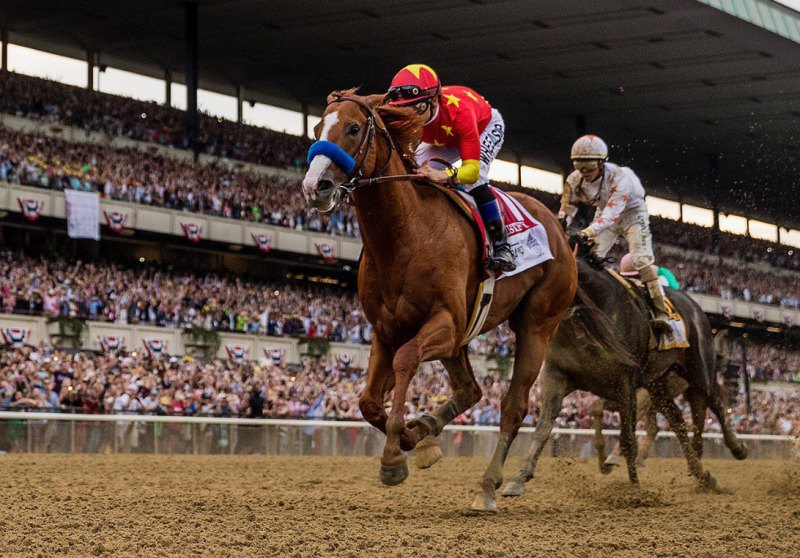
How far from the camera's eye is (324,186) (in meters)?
5.53

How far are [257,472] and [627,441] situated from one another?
4262 millimetres

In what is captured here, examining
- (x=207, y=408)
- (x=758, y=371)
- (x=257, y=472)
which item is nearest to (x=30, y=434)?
(x=257, y=472)

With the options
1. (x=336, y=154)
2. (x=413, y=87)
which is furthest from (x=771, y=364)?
(x=336, y=154)

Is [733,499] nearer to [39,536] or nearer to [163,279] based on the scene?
[39,536]

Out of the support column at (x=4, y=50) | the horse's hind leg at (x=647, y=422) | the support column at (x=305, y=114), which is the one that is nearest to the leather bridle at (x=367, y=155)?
the horse's hind leg at (x=647, y=422)

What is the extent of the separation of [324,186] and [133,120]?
26.4 meters

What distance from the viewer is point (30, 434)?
1305 centimetres

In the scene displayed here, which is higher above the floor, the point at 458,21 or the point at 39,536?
the point at 458,21

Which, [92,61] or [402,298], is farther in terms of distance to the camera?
[92,61]

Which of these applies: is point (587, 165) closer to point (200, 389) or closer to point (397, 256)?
point (397, 256)

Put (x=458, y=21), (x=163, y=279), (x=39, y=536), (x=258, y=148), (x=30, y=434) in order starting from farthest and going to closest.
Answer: (x=258, y=148) < (x=458, y=21) < (x=163, y=279) < (x=30, y=434) < (x=39, y=536)

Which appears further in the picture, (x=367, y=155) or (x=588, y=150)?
(x=588, y=150)

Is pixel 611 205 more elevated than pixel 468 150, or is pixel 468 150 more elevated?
pixel 611 205

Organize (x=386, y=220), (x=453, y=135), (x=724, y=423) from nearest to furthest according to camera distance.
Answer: (x=386, y=220)
(x=453, y=135)
(x=724, y=423)
